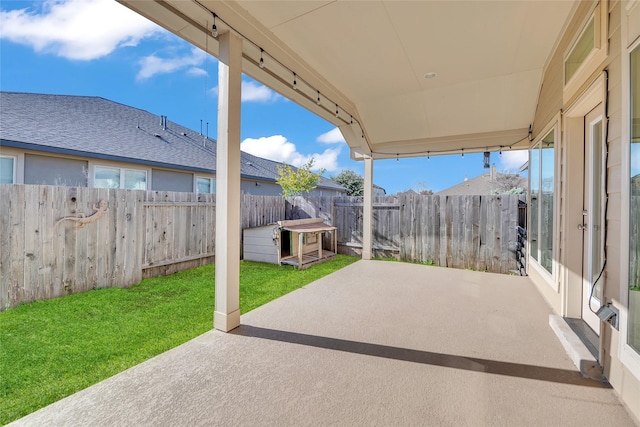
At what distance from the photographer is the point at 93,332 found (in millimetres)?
2443

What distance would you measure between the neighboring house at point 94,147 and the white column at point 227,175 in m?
4.71

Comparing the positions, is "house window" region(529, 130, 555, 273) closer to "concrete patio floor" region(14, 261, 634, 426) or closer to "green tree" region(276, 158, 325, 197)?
"concrete patio floor" region(14, 261, 634, 426)

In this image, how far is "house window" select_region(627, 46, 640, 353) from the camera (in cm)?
160

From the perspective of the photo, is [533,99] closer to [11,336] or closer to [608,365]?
[608,365]

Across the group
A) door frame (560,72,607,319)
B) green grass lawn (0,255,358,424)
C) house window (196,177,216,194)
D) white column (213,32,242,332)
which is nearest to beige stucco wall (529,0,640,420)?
door frame (560,72,607,319)

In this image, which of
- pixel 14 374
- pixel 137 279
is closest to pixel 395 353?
pixel 14 374

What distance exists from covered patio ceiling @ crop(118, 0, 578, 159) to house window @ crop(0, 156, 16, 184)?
464cm

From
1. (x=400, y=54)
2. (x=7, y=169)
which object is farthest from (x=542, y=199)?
(x=7, y=169)

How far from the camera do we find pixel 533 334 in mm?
2566

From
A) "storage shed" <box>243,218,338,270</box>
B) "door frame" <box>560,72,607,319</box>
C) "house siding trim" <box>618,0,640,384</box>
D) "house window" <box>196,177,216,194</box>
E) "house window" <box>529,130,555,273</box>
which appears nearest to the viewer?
"house siding trim" <box>618,0,640,384</box>

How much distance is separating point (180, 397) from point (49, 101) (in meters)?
8.44

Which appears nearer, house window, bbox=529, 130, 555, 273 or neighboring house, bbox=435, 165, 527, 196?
house window, bbox=529, 130, 555, 273

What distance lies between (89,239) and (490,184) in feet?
66.4

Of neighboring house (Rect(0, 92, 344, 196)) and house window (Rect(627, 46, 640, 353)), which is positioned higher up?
neighboring house (Rect(0, 92, 344, 196))
